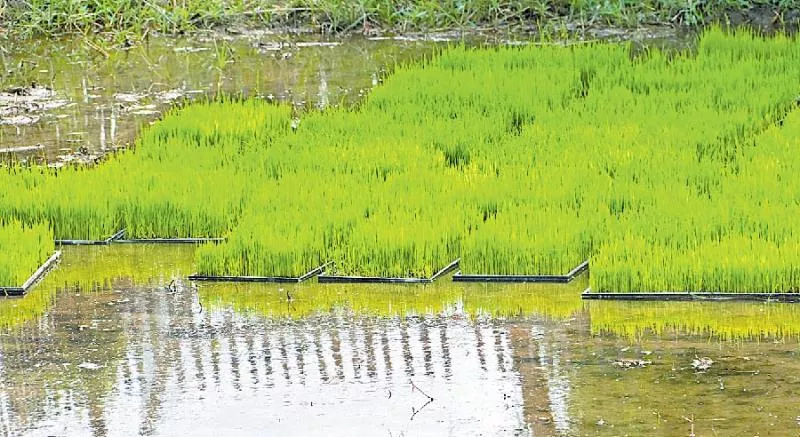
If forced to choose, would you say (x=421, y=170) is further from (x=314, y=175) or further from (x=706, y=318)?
(x=706, y=318)

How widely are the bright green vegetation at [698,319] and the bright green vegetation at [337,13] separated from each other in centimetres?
553

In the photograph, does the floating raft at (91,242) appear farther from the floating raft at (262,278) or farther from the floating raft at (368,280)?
the floating raft at (368,280)

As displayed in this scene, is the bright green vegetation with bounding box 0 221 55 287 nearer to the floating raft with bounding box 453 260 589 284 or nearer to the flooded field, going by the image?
the flooded field

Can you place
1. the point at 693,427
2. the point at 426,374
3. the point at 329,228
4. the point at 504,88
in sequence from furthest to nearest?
1. the point at 504,88
2. the point at 329,228
3. the point at 426,374
4. the point at 693,427

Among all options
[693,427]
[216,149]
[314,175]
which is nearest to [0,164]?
[216,149]

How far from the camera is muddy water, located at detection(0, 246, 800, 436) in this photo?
3.53 m

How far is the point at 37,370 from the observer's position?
402 cm

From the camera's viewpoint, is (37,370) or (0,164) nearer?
(37,370)

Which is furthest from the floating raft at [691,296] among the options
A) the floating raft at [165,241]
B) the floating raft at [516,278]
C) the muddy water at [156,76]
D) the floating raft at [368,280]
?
the muddy water at [156,76]

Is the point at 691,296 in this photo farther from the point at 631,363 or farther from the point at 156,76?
the point at 156,76

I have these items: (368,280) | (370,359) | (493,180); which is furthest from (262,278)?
(493,180)

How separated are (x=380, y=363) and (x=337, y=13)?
21.3ft

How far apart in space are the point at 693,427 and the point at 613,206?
205 centimetres

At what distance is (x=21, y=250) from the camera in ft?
16.6
